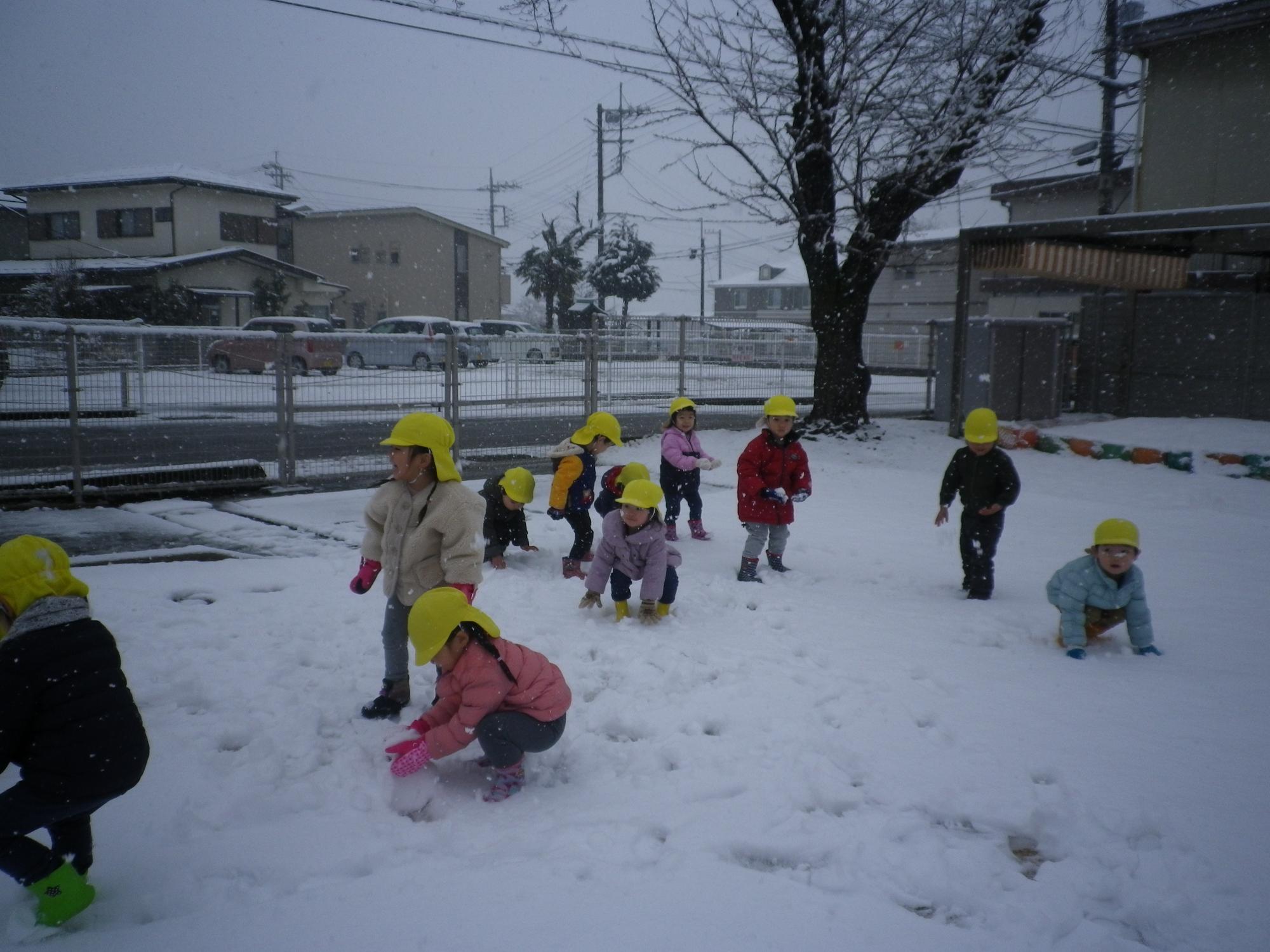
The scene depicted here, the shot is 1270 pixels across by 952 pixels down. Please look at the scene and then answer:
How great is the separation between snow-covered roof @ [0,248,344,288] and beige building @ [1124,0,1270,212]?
3229 centimetres

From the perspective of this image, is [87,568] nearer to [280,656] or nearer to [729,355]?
[280,656]

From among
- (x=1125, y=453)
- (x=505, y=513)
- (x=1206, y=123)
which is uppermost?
(x=1206, y=123)

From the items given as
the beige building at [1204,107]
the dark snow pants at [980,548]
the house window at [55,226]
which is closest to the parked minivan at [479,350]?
the dark snow pants at [980,548]

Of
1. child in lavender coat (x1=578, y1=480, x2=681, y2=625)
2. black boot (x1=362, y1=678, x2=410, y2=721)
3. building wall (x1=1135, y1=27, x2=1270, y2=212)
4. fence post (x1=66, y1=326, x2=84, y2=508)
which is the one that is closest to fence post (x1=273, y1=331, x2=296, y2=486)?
fence post (x1=66, y1=326, x2=84, y2=508)

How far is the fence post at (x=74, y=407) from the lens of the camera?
8.77 metres

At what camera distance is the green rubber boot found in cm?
283

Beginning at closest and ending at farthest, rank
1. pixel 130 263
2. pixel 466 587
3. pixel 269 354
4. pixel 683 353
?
pixel 466 587
pixel 269 354
pixel 683 353
pixel 130 263

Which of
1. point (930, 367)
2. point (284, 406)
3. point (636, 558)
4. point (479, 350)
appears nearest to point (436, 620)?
point (636, 558)

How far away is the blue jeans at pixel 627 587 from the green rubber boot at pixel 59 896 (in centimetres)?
359

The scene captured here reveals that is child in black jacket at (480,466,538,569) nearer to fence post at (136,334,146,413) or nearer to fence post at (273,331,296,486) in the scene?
fence post at (273,331,296,486)

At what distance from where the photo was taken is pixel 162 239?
38094 millimetres

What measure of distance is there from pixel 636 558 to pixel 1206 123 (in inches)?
639

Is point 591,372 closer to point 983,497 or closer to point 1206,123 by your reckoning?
point 983,497

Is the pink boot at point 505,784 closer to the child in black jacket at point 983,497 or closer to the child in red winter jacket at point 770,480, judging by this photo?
the child in red winter jacket at point 770,480
